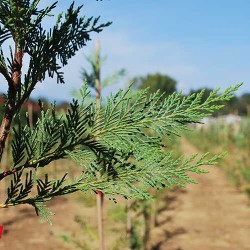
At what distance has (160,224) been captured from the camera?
408 inches

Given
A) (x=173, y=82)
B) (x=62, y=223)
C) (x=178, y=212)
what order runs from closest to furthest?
(x=62, y=223), (x=178, y=212), (x=173, y=82)

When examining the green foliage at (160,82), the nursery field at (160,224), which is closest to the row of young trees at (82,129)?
the nursery field at (160,224)

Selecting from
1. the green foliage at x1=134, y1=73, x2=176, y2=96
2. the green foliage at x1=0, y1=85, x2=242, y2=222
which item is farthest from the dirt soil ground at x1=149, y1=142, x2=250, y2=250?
the green foliage at x1=134, y1=73, x2=176, y2=96

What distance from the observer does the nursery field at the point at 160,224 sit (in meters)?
8.08

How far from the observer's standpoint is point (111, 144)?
238 cm

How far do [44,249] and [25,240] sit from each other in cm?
85

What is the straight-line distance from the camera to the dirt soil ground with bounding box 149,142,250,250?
28.3 ft

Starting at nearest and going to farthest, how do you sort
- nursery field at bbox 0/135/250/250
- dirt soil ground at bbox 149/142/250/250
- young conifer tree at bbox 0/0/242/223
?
young conifer tree at bbox 0/0/242/223
nursery field at bbox 0/135/250/250
dirt soil ground at bbox 149/142/250/250

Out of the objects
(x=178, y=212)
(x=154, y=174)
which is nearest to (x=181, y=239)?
(x=178, y=212)

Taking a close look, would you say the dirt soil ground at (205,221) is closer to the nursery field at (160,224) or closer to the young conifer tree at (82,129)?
the nursery field at (160,224)

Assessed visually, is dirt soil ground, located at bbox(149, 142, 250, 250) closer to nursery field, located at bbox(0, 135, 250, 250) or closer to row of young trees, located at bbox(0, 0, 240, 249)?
nursery field, located at bbox(0, 135, 250, 250)

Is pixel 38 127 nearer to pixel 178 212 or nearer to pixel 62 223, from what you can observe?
pixel 62 223

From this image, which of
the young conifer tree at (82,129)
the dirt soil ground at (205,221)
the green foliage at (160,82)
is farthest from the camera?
the green foliage at (160,82)

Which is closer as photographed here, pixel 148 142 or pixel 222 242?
pixel 148 142
